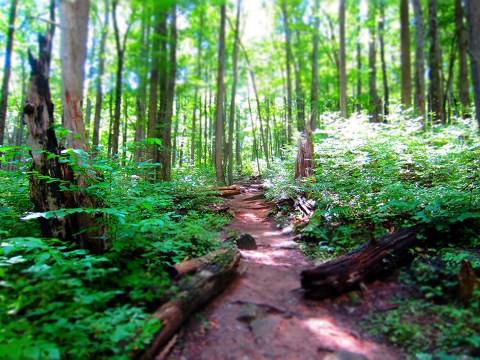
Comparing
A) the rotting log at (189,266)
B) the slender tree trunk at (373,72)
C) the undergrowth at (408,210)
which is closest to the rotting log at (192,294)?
the rotting log at (189,266)

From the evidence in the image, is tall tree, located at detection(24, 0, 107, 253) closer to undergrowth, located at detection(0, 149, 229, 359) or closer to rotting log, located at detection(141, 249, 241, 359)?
undergrowth, located at detection(0, 149, 229, 359)

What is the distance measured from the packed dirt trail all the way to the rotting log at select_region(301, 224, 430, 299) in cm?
25

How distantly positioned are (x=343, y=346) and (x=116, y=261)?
301 cm

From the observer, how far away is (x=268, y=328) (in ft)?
10.8

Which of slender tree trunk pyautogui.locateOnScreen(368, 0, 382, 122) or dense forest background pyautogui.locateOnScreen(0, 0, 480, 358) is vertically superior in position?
slender tree trunk pyautogui.locateOnScreen(368, 0, 382, 122)

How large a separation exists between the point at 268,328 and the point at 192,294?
35.8 inches

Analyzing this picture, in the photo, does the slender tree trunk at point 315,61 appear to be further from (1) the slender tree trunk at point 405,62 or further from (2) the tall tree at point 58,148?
(2) the tall tree at point 58,148

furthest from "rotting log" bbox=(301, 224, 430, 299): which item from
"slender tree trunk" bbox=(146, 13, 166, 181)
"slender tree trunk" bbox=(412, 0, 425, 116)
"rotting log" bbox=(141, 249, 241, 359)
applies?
"slender tree trunk" bbox=(412, 0, 425, 116)

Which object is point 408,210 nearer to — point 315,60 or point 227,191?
point 227,191

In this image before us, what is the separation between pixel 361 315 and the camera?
349 cm

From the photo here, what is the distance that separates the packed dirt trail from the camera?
2.90 metres

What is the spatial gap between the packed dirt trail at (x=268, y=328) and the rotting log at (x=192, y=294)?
12 centimetres

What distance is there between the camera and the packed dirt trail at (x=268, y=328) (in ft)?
9.53

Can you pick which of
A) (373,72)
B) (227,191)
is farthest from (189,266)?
(373,72)
